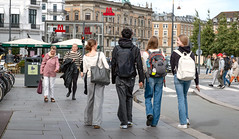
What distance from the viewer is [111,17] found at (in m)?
115

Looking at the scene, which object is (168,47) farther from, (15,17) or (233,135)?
(233,135)

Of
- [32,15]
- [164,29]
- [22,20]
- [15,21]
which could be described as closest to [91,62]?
[15,21]

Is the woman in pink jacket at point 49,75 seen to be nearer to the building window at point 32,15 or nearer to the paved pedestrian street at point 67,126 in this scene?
the paved pedestrian street at point 67,126

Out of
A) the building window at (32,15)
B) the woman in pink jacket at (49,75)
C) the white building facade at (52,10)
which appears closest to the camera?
the woman in pink jacket at (49,75)

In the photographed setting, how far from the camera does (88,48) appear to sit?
8.61 meters

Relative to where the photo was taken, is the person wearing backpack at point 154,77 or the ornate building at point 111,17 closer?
the person wearing backpack at point 154,77

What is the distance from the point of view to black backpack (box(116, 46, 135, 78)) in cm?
825

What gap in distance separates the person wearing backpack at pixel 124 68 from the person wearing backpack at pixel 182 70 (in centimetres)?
77

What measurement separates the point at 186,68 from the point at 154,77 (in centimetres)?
64

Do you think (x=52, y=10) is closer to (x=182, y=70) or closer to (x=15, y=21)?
(x=15, y=21)

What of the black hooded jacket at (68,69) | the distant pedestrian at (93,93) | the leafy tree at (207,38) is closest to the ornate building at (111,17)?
the leafy tree at (207,38)

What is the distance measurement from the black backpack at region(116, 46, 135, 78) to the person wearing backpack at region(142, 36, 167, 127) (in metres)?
0.51

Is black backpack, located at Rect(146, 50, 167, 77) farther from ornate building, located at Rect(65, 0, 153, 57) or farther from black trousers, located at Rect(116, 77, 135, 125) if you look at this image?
ornate building, located at Rect(65, 0, 153, 57)

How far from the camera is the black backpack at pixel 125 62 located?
8.25m
